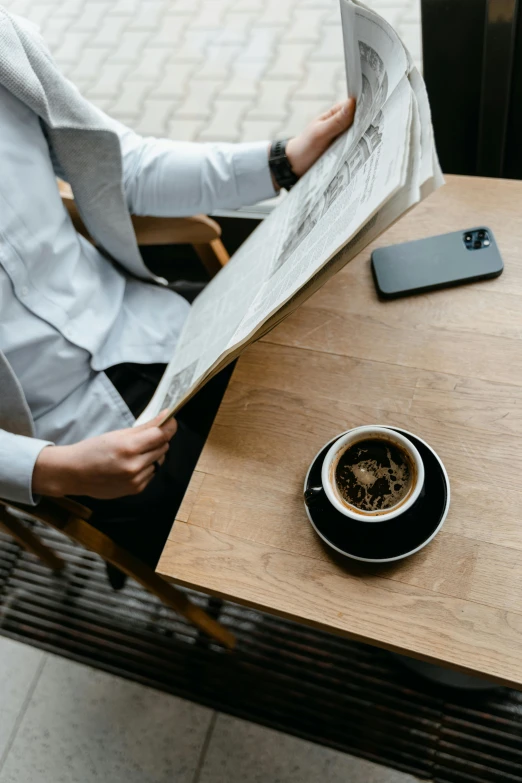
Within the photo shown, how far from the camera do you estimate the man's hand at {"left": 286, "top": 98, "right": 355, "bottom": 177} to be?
2.82 feet

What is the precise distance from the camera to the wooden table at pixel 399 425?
662 millimetres

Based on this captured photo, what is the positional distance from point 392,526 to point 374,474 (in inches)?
2.4

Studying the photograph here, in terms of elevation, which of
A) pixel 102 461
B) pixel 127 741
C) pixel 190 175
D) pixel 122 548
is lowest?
pixel 127 741

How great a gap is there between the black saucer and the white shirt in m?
0.46

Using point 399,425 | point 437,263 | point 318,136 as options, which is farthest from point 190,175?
point 399,425

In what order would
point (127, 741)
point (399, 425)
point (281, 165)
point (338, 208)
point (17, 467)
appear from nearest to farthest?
point (338, 208) → point (399, 425) → point (17, 467) → point (281, 165) → point (127, 741)

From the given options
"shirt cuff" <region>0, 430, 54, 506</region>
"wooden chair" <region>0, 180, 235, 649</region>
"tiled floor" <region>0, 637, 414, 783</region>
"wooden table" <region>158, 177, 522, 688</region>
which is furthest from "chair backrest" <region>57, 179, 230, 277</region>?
"tiled floor" <region>0, 637, 414, 783</region>

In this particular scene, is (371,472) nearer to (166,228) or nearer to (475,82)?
(166,228)

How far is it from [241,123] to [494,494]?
1.54 meters

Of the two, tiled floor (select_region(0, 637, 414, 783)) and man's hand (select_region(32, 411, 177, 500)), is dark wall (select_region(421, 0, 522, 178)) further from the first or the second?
tiled floor (select_region(0, 637, 414, 783))

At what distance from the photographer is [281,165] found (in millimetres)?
983

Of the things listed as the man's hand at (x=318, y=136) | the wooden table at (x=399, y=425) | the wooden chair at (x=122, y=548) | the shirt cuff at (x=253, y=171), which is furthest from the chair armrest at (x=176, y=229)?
the wooden table at (x=399, y=425)

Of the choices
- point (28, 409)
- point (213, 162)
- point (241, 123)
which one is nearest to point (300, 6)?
point (241, 123)

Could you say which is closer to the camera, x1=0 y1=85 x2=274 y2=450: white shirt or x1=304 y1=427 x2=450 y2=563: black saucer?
x1=304 y1=427 x2=450 y2=563: black saucer
